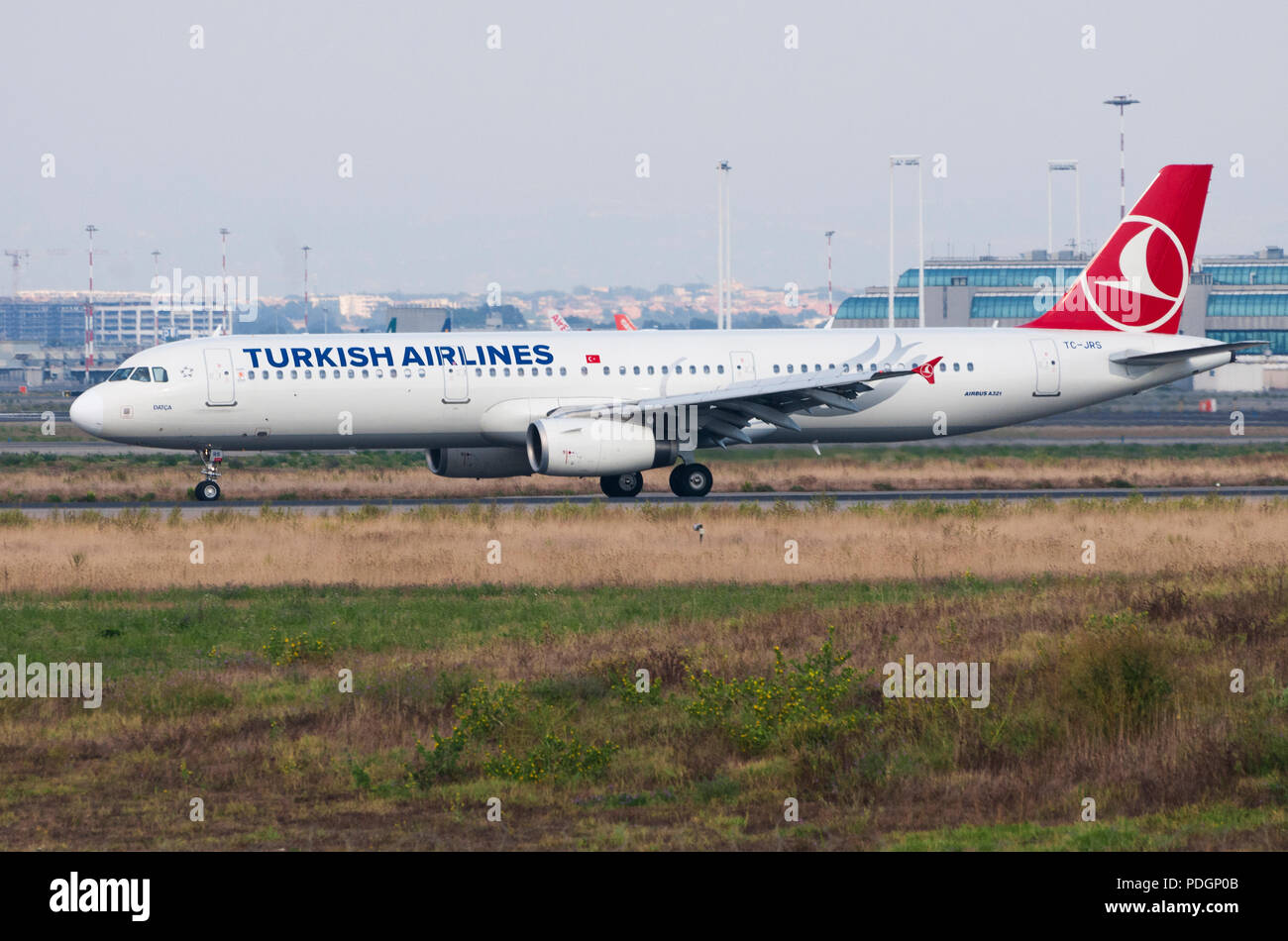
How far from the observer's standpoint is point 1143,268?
42.1 metres

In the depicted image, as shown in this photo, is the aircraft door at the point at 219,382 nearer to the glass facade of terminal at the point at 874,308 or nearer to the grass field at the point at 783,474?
the grass field at the point at 783,474

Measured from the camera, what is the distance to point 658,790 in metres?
12.6

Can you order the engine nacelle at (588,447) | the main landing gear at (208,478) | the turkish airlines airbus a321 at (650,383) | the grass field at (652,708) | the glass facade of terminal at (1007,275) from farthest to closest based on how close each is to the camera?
the glass facade of terminal at (1007,275) → the main landing gear at (208,478) → the turkish airlines airbus a321 at (650,383) → the engine nacelle at (588,447) → the grass field at (652,708)

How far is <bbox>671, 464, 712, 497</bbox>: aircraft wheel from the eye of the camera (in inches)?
1505

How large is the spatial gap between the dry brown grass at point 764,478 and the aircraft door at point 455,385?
3695 millimetres

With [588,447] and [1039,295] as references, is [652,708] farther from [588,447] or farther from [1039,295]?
[1039,295]

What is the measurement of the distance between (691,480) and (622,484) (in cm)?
176

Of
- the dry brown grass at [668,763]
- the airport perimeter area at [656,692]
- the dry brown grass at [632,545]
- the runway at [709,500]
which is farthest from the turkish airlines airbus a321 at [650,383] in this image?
the dry brown grass at [668,763]

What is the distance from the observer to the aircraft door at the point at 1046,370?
40531mm

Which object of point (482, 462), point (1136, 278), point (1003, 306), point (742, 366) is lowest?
point (482, 462)

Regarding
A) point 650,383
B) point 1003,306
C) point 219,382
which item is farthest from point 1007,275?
point 219,382

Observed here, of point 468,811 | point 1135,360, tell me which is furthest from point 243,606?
point 1135,360
